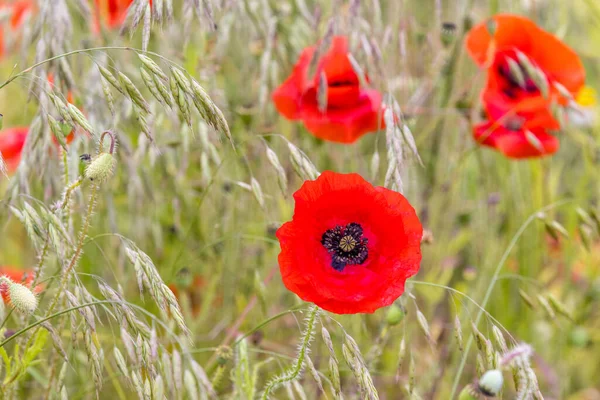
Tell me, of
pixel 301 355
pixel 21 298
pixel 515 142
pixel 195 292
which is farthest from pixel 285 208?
pixel 21 298

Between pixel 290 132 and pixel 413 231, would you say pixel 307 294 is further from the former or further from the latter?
pixel 290 132

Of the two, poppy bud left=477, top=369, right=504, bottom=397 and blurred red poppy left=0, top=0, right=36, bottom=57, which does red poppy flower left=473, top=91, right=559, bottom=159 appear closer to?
poppy bud left=477, top=369, right=504, bottom=397

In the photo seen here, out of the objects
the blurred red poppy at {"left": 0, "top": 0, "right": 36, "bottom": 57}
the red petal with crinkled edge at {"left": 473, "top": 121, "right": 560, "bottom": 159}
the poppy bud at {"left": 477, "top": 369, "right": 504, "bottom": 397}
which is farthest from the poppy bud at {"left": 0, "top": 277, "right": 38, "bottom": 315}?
the blurred red poppy at {"left": 0, "top": 0, "right": 36, "bottom": 57}

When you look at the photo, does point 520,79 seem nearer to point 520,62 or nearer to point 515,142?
point 520,62

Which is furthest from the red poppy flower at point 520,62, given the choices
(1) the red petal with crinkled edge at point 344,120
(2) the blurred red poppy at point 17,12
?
(2) the blurred red poppy at point 17,12

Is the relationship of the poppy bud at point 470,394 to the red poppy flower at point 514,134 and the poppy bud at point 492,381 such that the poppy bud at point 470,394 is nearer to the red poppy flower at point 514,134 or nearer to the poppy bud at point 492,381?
the poppy bud at point 492,381

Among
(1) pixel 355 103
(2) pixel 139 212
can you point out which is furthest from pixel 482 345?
(2) pixel 139 212
